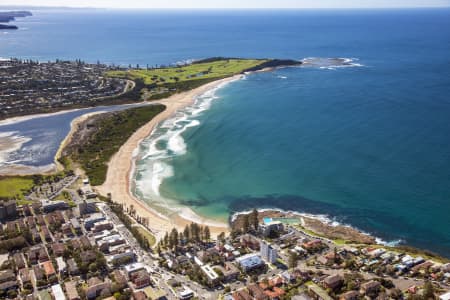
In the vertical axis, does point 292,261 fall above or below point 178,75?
below

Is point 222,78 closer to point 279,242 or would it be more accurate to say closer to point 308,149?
point 308,149

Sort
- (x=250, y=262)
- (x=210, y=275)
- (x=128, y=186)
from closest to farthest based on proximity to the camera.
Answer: (x=210, y=275) < (x=250, y=262) < (x=128, y=186)

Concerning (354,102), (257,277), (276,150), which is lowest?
(257,277)

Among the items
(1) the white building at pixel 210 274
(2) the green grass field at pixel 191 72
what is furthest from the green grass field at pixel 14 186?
(2) the green grass field at pixel 191 72

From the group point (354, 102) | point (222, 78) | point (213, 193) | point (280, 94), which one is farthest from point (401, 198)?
point (222, 78)

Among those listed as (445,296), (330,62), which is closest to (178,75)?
(330,62)

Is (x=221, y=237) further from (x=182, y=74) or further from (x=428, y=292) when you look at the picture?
(x=182, y=74)

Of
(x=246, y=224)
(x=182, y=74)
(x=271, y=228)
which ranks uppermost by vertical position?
(x=182, y=74)
